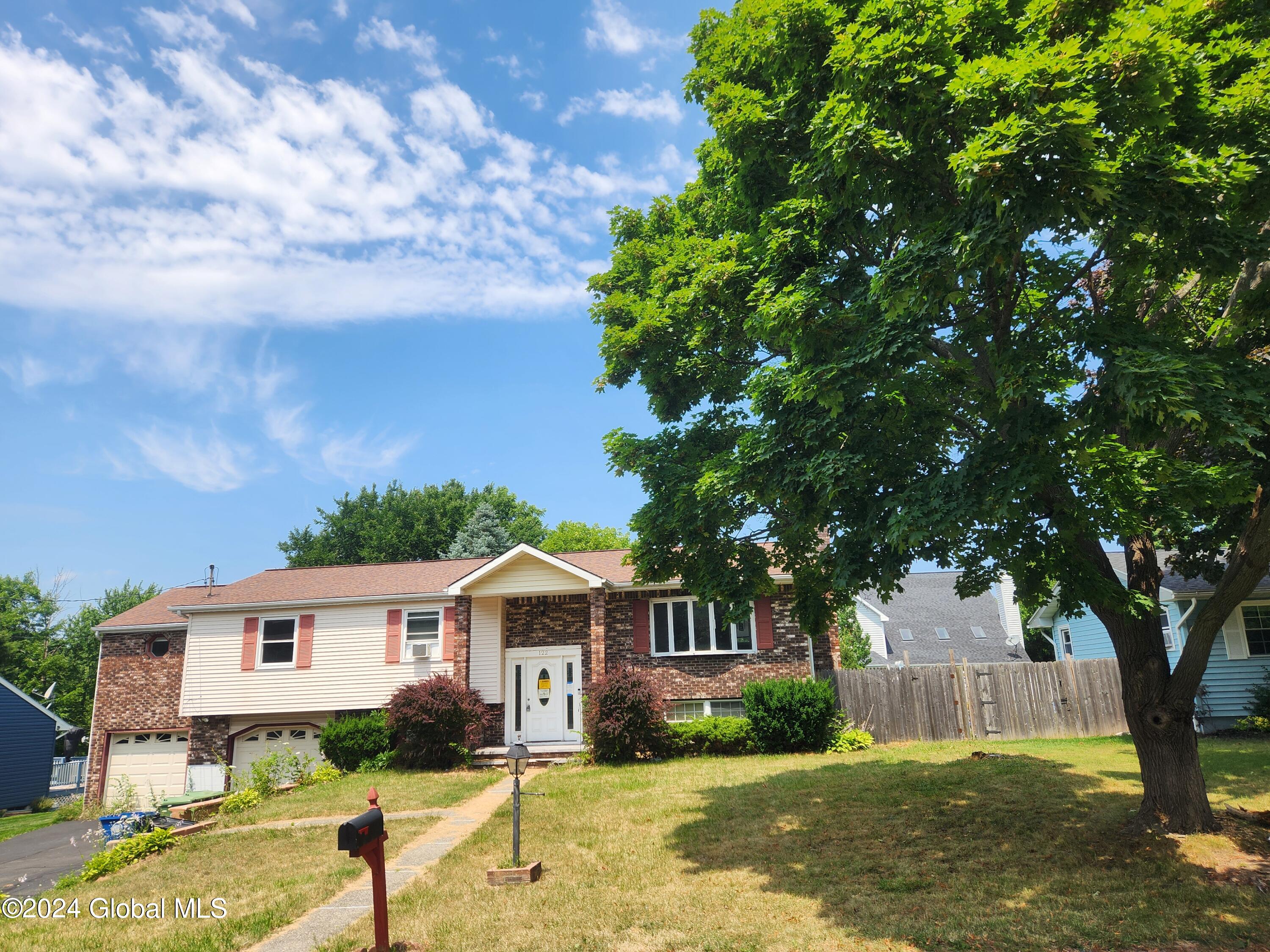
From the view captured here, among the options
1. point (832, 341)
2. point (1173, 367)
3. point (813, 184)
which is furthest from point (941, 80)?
point (1173, 367)

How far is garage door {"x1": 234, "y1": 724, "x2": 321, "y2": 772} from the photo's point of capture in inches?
910

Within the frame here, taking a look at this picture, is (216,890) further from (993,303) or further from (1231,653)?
(1231,653)

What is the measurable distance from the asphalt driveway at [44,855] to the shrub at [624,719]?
31.7ft

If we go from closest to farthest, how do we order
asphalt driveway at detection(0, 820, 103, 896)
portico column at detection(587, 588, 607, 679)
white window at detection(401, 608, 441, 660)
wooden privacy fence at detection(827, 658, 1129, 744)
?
asphalt driveway at detection(0, 820, 103, 896) < portico column at detection(587, 588, 607, 679) < wooden privacy fence at detection(827, 658, 1129, 744) < white window at detection(401, 608, 441, 660)

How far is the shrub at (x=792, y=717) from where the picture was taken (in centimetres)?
1834

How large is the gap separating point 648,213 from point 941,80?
7.23 meters

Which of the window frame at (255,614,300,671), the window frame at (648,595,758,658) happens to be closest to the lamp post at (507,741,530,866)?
the window frame at (648,595,758,658)

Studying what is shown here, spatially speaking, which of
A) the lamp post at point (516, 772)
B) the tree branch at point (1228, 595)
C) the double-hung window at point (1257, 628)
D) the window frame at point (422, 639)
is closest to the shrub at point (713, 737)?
the window frame at point (422, 639)

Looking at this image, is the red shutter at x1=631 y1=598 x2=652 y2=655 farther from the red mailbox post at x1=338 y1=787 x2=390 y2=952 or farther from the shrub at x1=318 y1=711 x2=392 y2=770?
the red mailbox post at x1=338 y1=787 x2=390 y2=952

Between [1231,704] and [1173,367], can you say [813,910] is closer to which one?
[1173,367]

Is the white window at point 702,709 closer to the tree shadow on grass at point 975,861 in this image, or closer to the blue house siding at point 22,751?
the tree shadow on grass at point 975,861

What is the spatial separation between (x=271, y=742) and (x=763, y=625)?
50.3 ft

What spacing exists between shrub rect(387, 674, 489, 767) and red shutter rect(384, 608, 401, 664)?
10.7 ft

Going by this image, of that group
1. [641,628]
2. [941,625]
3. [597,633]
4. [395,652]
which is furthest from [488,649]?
[941,625]
